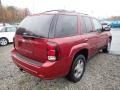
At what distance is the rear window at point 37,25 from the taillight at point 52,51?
271 mm

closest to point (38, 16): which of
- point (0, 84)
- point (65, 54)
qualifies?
point (65, 54)

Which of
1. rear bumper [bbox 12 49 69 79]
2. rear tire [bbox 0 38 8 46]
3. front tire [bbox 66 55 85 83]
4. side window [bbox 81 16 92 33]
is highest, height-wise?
side window [bbox 81 16 92 33]

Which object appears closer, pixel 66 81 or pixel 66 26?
pixel 66 26

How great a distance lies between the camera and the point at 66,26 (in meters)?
3.54

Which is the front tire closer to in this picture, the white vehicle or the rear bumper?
the rear bumper

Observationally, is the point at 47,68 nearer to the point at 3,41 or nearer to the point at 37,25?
the point at 37,25

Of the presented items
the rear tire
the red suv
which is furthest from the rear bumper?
the rear tire

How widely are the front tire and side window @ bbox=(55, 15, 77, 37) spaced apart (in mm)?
757

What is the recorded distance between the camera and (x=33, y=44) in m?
3.34

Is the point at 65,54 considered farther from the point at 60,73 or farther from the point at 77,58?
the point at 77,58

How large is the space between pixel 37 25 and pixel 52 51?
828 millimetres

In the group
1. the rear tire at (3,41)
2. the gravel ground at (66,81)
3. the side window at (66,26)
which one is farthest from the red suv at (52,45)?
the rear tire at (3,41)

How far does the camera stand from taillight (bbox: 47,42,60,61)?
3.06 metres

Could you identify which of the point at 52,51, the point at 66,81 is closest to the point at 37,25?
the point at 52,51
